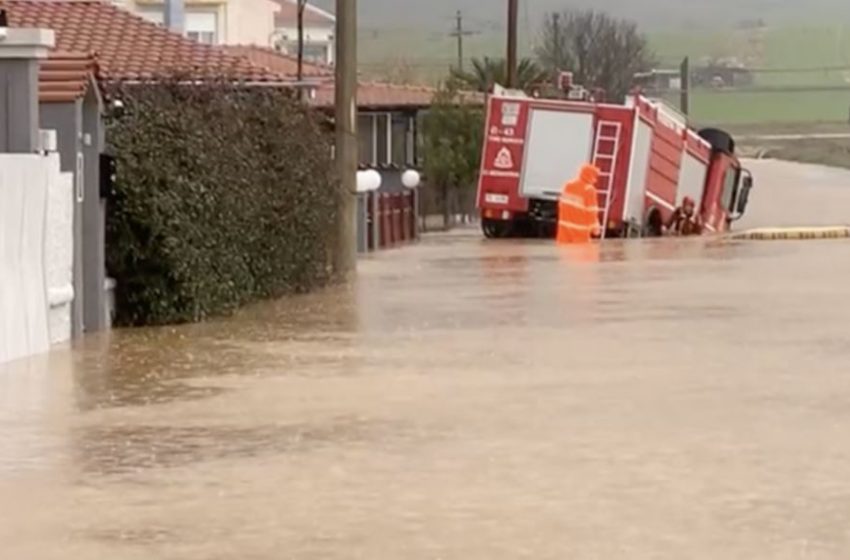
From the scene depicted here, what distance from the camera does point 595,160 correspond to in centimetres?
4294

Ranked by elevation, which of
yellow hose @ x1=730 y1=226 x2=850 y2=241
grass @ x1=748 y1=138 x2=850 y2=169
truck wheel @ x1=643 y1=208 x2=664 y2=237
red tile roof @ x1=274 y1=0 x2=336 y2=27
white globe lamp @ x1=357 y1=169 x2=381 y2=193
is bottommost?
grass @ x1=748 y1=138 x2=850 y2=169

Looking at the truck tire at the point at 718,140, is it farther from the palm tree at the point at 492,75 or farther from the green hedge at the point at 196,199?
the green hedge at the point at 196,199

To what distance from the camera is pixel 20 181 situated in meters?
18.7

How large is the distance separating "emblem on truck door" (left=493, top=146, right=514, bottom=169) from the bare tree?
1845 inches

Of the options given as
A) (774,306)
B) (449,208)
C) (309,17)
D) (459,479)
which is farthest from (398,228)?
(309,17)

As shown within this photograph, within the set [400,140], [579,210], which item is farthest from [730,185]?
[400,140]

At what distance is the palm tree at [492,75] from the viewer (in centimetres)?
6372

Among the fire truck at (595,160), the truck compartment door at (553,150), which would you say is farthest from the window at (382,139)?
the truck compartment door at (553,150)

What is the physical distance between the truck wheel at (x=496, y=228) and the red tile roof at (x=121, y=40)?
42.3ft

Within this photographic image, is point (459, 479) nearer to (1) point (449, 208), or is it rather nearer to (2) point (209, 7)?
(1) point (449, 208)

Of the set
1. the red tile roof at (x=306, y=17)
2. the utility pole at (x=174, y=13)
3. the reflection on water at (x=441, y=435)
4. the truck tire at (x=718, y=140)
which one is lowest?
the reflection on water at (x=441, y=435)

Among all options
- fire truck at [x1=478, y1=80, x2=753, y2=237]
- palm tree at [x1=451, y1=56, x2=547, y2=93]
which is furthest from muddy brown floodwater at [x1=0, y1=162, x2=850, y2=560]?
palm tree at [x1=451, y1=56, x2=547, y2=93]

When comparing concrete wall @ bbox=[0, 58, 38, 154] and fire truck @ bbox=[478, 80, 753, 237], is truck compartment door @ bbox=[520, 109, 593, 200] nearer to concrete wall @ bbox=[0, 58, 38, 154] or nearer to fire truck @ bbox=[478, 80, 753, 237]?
fire truck @ bbox=[478, 80, 753, 237]

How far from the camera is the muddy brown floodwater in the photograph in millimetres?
10391
